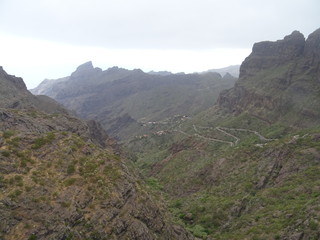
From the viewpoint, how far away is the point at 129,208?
96.6 feet

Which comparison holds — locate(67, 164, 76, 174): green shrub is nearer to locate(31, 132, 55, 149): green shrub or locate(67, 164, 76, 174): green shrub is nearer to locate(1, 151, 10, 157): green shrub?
locate(31, 132, 55, 149): green shrub

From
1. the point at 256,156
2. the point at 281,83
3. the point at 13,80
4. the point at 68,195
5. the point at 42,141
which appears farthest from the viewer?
the point at 13,80

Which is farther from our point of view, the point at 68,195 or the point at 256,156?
the point at 256,156

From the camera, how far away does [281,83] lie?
127500 millimetres

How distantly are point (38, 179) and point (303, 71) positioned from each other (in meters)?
120

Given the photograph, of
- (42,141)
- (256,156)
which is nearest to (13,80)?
(256,156)

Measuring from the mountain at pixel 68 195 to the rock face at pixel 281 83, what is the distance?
271 feet

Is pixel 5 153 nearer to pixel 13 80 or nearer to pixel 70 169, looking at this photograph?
pixel 70 169

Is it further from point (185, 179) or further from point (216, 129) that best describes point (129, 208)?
point (216, 129)

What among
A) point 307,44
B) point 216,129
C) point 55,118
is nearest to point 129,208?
point 55,118

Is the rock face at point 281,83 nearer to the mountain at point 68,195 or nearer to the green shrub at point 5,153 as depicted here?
the mountain at point 68,195

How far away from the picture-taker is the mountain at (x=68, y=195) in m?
24.9

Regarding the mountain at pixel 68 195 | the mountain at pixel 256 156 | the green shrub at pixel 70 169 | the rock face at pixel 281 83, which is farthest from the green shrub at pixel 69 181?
the rock face at pixel 281 83

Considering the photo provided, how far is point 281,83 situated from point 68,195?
115145 millimetres
